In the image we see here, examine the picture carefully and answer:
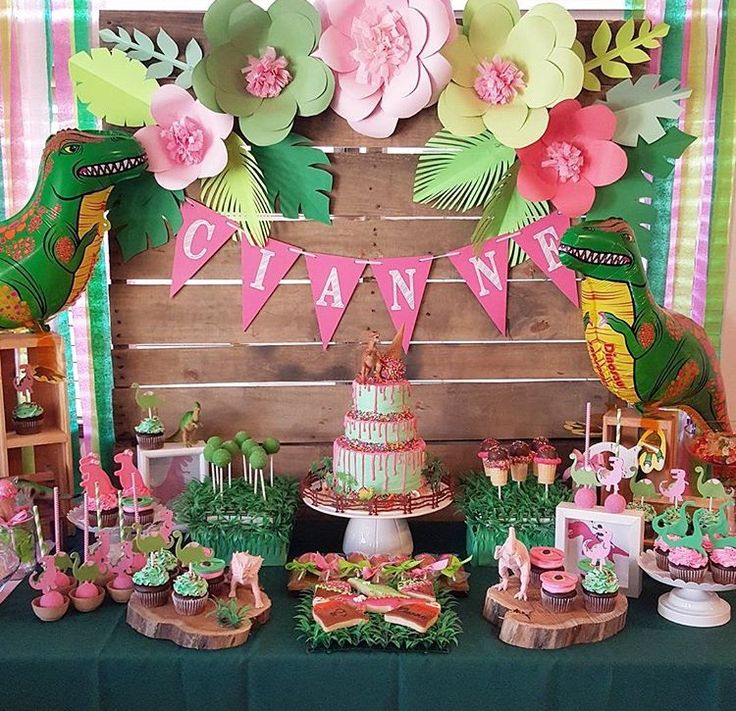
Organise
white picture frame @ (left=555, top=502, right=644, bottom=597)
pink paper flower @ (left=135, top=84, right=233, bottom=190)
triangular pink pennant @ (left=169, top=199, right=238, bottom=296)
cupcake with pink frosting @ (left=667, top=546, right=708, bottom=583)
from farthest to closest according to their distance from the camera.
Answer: triangular pink pennant @ (left=169, top=199, right=238, bottom=296), pink paper flower @ (left=135, top=84, right=233, bottom=190), white picture frame @ (left=555, top=502, right=644, bottom=597), cupcake with pink frosting @ (left=667, top=546, right=708, bottom=583)

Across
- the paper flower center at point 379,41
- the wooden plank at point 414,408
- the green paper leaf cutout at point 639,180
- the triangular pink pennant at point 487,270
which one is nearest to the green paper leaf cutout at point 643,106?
the green paper leaf cutout at point 639,180

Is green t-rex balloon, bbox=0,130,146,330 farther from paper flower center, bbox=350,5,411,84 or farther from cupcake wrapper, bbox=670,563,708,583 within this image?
cupcake wrapper, bbox=670,563,708,583

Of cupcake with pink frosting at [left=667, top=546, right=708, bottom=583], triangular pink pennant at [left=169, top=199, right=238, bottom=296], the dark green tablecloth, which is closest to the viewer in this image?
the dark green tablecloth

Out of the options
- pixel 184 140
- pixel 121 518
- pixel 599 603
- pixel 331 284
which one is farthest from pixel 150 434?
pixel 599 603

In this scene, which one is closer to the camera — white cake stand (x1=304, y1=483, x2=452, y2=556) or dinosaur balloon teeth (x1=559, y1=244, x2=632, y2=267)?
dinosaur balloon teeth (x1=559, y1=244, x2=632, y2=267)

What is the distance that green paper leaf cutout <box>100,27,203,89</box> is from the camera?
1874 millimetres

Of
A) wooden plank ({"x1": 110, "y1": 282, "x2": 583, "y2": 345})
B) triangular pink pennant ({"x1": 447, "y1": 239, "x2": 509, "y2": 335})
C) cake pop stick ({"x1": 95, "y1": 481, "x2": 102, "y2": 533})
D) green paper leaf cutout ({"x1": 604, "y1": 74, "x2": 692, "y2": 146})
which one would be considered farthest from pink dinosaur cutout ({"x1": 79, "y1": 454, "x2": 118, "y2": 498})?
green paper leaf cutout ({"x1": 604, "y1": 74, "x2": 692, "y2": 146})

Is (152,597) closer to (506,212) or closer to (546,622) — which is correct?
(546,622)

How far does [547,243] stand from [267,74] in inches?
28.6

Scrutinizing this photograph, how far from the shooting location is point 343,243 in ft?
6.55

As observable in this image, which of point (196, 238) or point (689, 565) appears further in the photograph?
point (196, 238)

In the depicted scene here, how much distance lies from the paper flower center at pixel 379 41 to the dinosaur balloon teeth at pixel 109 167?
51 cm

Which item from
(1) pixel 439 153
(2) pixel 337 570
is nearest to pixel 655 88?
(1) pixel 439 153

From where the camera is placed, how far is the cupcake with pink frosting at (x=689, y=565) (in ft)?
5.02
